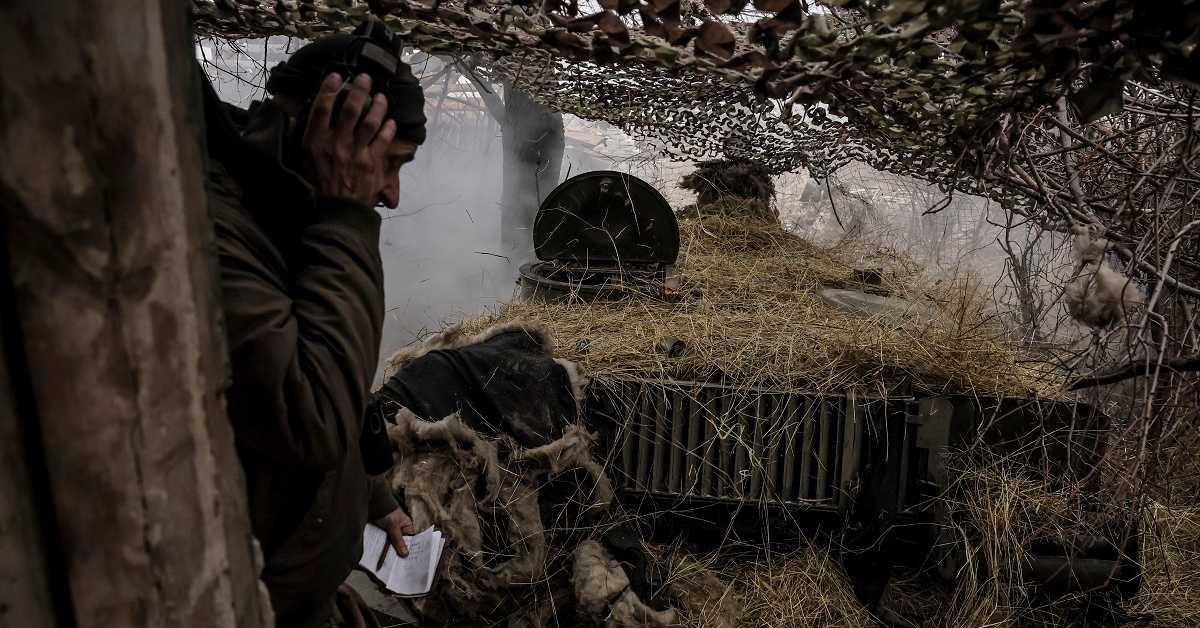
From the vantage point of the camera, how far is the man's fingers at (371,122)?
54.6 inches

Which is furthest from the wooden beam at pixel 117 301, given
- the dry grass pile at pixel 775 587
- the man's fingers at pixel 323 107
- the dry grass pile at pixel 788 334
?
the dry grass pile at pixel 788 334

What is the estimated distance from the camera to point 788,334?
4402mm

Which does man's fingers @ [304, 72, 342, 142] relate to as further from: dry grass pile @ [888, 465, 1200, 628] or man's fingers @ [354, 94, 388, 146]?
dry grass pile @ [888, 465, 1200, 628]

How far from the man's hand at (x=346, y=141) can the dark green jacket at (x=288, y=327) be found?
0.14 ft

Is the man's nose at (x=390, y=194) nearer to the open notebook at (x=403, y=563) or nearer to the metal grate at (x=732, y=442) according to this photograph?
the open notebook at (x=403, y=563)

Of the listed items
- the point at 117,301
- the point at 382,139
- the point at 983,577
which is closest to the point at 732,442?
the point at 983,577

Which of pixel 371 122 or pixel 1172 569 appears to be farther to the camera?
pixel 1172 569

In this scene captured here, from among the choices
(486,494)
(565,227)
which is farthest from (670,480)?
(565,227)

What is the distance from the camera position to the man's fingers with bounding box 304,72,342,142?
53.8 inches

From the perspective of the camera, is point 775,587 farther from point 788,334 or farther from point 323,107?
point 323,107

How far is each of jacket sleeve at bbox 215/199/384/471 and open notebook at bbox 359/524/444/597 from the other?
120 cm

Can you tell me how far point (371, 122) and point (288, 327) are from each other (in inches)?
16.1

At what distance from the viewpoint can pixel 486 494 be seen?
3576 millimetres

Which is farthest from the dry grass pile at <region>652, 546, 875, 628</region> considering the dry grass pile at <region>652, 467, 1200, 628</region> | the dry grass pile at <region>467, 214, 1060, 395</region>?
the dry grass pile at <region>467, 214, 1060, 395</region>
